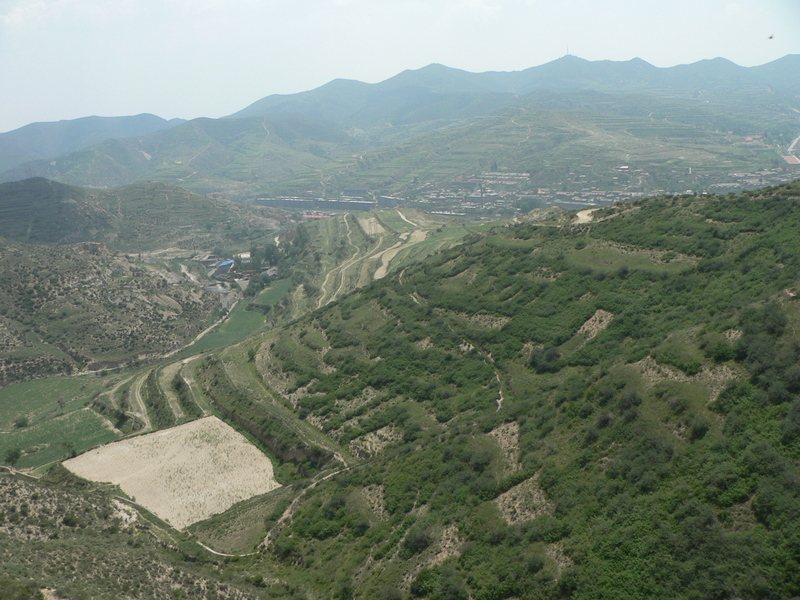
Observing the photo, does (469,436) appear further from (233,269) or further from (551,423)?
(233,269)

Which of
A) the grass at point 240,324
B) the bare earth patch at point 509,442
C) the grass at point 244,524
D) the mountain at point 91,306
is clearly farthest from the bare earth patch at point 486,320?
the mountain at point 91,306

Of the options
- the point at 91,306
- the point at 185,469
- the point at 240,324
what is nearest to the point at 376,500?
the point at 185,469

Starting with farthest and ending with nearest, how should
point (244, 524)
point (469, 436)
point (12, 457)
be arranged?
point (12, 457)
point (244, 524)
point (469, 436)

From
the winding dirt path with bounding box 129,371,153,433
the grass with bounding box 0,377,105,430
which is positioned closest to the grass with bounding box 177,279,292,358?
the grass with bounding box 0,377,105,430

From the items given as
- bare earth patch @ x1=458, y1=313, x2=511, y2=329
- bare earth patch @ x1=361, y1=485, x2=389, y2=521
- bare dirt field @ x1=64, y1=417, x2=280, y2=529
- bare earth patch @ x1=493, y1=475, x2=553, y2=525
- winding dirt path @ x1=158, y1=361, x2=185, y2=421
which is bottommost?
winding dirt path @ x1=158, y1=361, x2=185, y2=421

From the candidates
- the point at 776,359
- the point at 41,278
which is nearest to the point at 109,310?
the point at 41,278

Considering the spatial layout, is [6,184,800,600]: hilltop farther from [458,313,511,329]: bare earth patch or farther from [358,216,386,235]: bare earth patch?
[358,216,386,235]: bare earth patch

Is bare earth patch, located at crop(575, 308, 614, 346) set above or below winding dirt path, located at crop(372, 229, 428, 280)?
above
